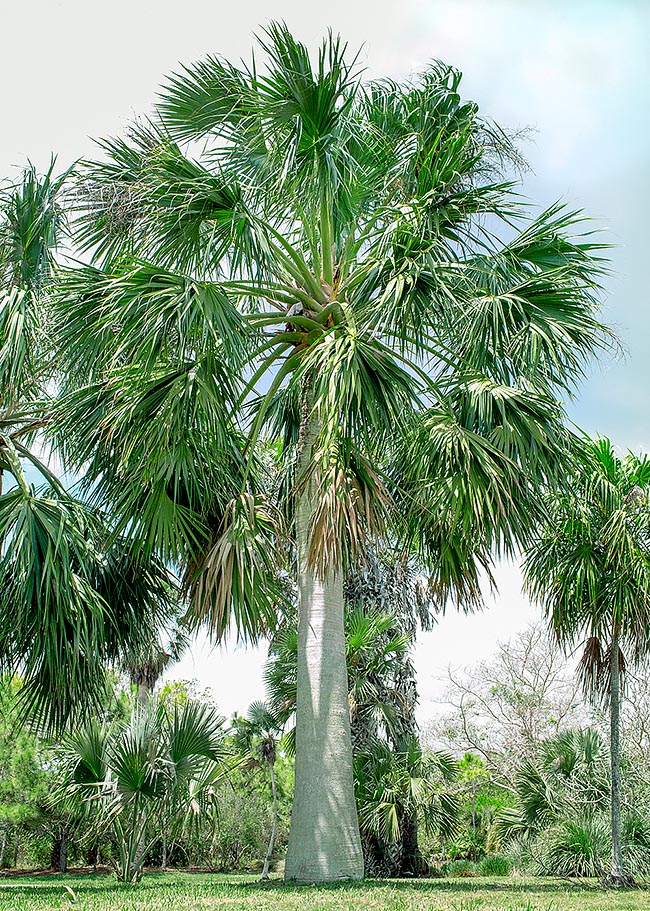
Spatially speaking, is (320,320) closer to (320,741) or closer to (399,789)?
(320,741)

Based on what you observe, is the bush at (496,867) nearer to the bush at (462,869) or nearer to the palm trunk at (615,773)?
the bush at (462,869)

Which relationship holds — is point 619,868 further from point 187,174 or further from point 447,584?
point 187,174

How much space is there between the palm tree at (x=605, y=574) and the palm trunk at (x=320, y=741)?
138 inches

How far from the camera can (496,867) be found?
Result: 14844 millimetres

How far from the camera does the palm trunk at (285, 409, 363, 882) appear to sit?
6.95 meters

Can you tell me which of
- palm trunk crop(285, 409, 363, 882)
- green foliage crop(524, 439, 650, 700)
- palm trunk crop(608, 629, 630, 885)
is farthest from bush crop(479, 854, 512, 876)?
palm trunk crop(285, 409, 363, 882)

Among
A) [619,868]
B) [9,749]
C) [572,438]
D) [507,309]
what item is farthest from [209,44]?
[9,749]

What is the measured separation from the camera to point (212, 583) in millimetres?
7996

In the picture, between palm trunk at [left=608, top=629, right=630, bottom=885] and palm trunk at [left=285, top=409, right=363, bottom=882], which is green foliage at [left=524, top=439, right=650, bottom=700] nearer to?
palm trunk at [left=608, top=629, right=630, bottom=885]

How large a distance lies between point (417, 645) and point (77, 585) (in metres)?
12.5

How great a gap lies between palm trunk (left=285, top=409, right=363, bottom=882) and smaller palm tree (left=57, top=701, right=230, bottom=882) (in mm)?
2874

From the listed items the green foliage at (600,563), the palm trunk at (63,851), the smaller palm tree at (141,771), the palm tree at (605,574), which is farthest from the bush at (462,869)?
the palm trunk at (63,851)

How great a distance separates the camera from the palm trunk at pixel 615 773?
32.5ft

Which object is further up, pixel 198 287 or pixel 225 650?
pixel 198 287
